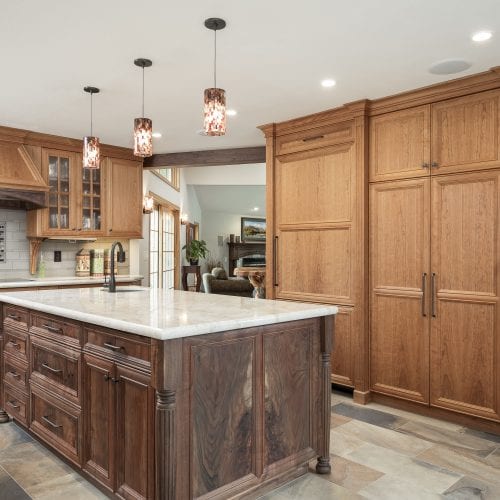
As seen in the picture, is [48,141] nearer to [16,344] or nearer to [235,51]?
[16,344]

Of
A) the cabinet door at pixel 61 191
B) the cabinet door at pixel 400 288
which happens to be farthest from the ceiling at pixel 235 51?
the cabinet door at pixel 61 191

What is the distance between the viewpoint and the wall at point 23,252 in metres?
5.11

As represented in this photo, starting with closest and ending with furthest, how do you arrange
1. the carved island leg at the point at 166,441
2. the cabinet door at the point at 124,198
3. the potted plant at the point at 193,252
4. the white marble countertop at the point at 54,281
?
the carved island leg at the point at 166,441, the white marble countertop at the point at 54,281, the cabinet door at the point at 124,198, the potted plant at the point at 193,252

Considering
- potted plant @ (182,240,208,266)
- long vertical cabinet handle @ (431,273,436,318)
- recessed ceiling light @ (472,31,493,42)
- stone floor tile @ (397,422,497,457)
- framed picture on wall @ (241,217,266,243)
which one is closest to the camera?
recessed ceiling light @ (472,31,493,42)

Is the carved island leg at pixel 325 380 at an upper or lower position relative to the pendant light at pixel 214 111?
lower

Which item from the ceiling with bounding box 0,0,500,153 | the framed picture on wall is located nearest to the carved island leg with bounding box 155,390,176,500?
the ceiling with bounding box 0,0,500,153

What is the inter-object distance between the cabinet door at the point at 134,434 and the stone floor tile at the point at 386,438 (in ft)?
5.20

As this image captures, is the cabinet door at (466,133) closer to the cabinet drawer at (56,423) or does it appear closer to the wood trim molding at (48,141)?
the cabinet drawer at (56,423)

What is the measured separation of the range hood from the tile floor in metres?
2.34

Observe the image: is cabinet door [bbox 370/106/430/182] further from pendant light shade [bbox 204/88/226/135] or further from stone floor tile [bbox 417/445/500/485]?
stone floor tile [bbox 417/445/500/485]

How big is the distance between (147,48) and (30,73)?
98 centimetres

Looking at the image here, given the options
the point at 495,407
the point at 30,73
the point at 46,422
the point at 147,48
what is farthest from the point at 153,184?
the point at 495,407

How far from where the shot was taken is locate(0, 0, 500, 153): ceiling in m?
2.42

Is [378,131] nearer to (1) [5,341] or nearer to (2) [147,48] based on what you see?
(2) [147,48]
